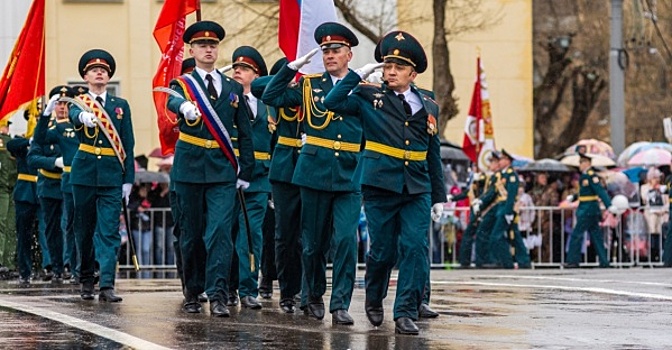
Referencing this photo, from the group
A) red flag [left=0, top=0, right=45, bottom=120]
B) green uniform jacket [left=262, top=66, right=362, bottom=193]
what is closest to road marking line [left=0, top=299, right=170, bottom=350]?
green uniform jacket [left=262, top=66, right=362, bottom=193]

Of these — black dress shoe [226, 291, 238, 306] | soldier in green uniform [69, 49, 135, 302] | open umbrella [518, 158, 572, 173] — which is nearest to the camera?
black dress shoe [226, 291, 238, 306]

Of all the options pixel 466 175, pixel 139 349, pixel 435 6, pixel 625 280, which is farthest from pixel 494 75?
pixel 139 349

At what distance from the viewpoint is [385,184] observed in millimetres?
12016

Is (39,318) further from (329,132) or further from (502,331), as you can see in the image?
(502,331)

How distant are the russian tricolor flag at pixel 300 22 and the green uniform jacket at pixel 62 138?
3366 mm

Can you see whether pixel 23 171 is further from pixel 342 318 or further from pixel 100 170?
pixel 342 318

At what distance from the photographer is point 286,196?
1388 cm

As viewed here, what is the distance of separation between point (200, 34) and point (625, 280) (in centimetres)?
727

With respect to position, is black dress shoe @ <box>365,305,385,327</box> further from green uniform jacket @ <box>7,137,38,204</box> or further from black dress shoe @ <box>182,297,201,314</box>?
green uniform jacket @ <box>7,137,38,204</box>

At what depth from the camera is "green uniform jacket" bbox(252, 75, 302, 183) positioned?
45.3ft

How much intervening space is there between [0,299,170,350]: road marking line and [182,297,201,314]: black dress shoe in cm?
93

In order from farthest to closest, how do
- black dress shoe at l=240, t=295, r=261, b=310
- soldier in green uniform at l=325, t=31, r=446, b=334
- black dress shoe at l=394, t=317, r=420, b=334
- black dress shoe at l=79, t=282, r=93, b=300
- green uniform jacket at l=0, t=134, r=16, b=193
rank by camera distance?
green uniform jacket at l=0, t=134, r=16, b=193, black dress shoe at l=79, t=282, r=93, b=300, black dress shoe at l=240, t=295, r=261, b=310, soldier in green uniform at l=325, t=31, r=446, b=334, black dress shoe at l=394, t=317, r=420, b=334

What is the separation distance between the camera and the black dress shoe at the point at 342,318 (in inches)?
496

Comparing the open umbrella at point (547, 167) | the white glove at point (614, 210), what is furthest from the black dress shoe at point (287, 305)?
the open umbrella at point (547, 167)
